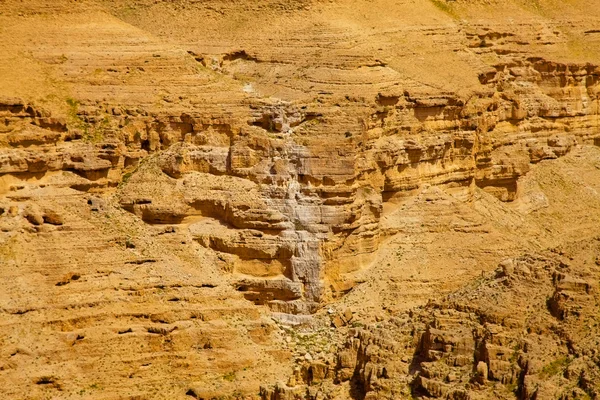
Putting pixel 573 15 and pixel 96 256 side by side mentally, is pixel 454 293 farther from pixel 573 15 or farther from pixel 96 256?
pixel 573 15

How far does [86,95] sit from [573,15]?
2675 cm

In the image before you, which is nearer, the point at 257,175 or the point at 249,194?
the point at 249,194

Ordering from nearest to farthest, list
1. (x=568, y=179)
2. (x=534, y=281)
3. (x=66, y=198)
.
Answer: (x=534, y=281) < (x=66, y=198) < (x=568, y=179)

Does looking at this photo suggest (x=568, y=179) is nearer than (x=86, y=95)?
No

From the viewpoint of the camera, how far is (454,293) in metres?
67.4

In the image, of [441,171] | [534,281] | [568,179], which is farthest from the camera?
[568,179]

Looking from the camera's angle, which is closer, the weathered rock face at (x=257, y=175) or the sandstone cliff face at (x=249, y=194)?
the sandstone cliff face at (x=249, y=194)

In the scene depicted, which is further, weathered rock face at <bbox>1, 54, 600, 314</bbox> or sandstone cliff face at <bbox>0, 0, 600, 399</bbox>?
weathered rock face at <bbox>1, 54, 600, 314</bbox>

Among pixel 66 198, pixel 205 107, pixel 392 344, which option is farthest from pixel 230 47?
pixel 392 344

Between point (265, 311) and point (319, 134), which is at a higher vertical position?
point (319, 134)

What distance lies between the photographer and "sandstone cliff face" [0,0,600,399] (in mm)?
65438

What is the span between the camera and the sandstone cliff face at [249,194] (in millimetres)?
65438

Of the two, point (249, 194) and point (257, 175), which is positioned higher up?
point (257, 175)

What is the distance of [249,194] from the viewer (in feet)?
→ 230
